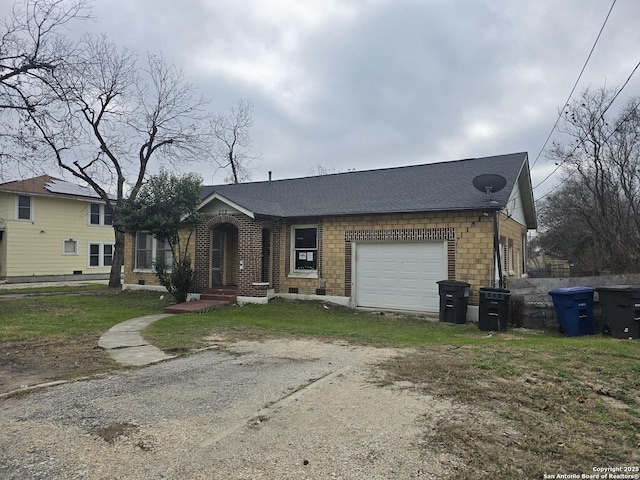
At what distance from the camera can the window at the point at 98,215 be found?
2680 cm

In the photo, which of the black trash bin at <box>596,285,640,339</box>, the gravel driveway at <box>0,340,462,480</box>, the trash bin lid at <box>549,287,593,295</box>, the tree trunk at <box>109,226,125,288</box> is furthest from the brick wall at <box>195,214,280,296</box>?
the black trash bin at <box>596,285,640,339</box>

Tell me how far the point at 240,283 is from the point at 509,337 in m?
8.37

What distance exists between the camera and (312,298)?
1429 cm

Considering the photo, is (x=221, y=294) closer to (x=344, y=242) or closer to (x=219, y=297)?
(x=219, y=297)

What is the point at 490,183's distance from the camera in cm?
1213

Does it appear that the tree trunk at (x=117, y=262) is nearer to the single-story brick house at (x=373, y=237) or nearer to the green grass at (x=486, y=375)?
the single-story brick house at (x=373, y=237)

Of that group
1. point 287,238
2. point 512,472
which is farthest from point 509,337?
point 287,238

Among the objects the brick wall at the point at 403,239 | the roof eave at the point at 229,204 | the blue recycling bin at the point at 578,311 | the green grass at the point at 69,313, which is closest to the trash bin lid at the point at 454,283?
the brick wall at the point at 403,239

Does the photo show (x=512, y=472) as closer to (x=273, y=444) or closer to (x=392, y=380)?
(x=273, y=444)

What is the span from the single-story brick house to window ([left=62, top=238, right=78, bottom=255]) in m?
12.7

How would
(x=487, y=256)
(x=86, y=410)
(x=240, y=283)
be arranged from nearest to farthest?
(x=86, y=410) < (x=487, y=256) < (x=240, y=283)

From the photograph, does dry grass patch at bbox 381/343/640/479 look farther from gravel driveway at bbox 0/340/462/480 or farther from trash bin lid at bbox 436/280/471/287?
trash bin lid at bbox 436/280/471/287

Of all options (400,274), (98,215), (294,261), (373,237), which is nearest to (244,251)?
(294,261)

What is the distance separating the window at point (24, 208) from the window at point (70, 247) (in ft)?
7.84
